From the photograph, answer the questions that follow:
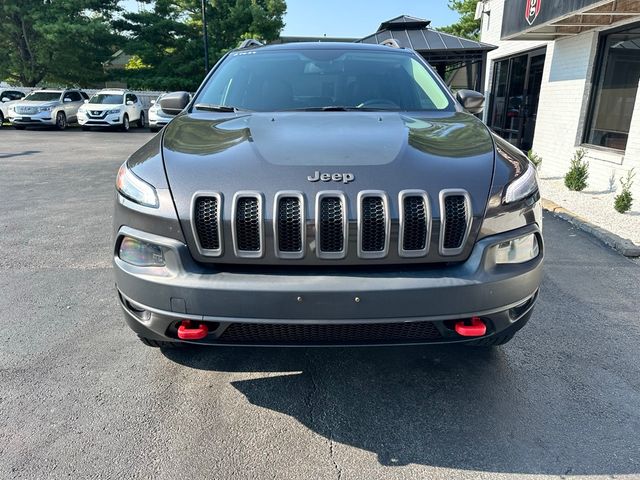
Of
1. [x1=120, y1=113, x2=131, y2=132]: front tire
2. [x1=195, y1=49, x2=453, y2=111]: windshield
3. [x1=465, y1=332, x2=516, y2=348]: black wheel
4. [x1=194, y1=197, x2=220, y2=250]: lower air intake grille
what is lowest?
[x1=120, y1=113, x2=131, y2=132]: front tire

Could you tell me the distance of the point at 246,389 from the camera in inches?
98.7

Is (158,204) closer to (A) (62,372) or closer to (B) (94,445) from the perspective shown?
(B) (94,445)

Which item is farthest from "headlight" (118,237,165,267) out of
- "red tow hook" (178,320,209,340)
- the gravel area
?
the gravel area

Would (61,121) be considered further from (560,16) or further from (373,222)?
(373,222)

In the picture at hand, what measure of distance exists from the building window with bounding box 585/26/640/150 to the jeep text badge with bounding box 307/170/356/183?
696 centimetres

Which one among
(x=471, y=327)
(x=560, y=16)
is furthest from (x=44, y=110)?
(x=471, y=327)

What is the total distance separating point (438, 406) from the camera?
237 centimetres

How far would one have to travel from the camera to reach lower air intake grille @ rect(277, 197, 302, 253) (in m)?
1.87

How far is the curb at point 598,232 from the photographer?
4727mm

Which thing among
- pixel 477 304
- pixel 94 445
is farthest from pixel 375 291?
pixel 94 445

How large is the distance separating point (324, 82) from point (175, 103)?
111cm

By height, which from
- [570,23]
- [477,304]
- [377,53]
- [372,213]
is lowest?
[477,304]

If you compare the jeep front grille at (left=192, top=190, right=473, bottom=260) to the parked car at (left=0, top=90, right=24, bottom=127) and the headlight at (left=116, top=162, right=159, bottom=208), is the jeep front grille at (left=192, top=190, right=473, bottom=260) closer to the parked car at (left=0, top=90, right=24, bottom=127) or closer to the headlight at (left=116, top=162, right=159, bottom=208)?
the headlight at (left=116, top=162, right=159, bottom=208)

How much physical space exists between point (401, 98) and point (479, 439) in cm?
216
